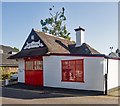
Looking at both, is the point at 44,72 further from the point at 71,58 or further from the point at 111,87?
the point at 111,87

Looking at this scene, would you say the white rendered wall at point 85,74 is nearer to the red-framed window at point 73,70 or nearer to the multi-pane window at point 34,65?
the red-framed window at point 73,70

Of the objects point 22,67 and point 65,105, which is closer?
point 65,105

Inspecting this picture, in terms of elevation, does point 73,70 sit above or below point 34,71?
above

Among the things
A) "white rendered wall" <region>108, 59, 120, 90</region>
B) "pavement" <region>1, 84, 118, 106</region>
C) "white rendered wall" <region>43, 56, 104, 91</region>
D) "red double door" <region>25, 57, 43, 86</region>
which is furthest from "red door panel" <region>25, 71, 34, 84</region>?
"white rendered wall" <region>108, 59, 120, 90</region>

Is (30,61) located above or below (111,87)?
above

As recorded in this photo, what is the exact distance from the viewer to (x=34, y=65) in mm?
21016

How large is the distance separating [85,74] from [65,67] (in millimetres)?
2074

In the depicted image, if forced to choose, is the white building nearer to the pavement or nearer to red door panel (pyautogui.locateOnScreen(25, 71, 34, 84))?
red door panel (pyautogui.locateOnScreen(25, 71, 34, 84))

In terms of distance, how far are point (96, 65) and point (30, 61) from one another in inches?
311

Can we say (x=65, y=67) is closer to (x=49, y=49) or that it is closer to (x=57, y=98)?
(x=49, y=49)

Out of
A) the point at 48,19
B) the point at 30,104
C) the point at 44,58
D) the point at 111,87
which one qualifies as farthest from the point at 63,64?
the point at 48,19

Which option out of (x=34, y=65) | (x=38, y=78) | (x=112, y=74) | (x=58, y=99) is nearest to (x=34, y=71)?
(x=34, y=65)

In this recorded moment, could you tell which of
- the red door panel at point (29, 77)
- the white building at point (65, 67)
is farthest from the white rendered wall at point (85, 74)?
the red door panel at point (29, 77)

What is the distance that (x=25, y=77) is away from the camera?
2236 centimetres
